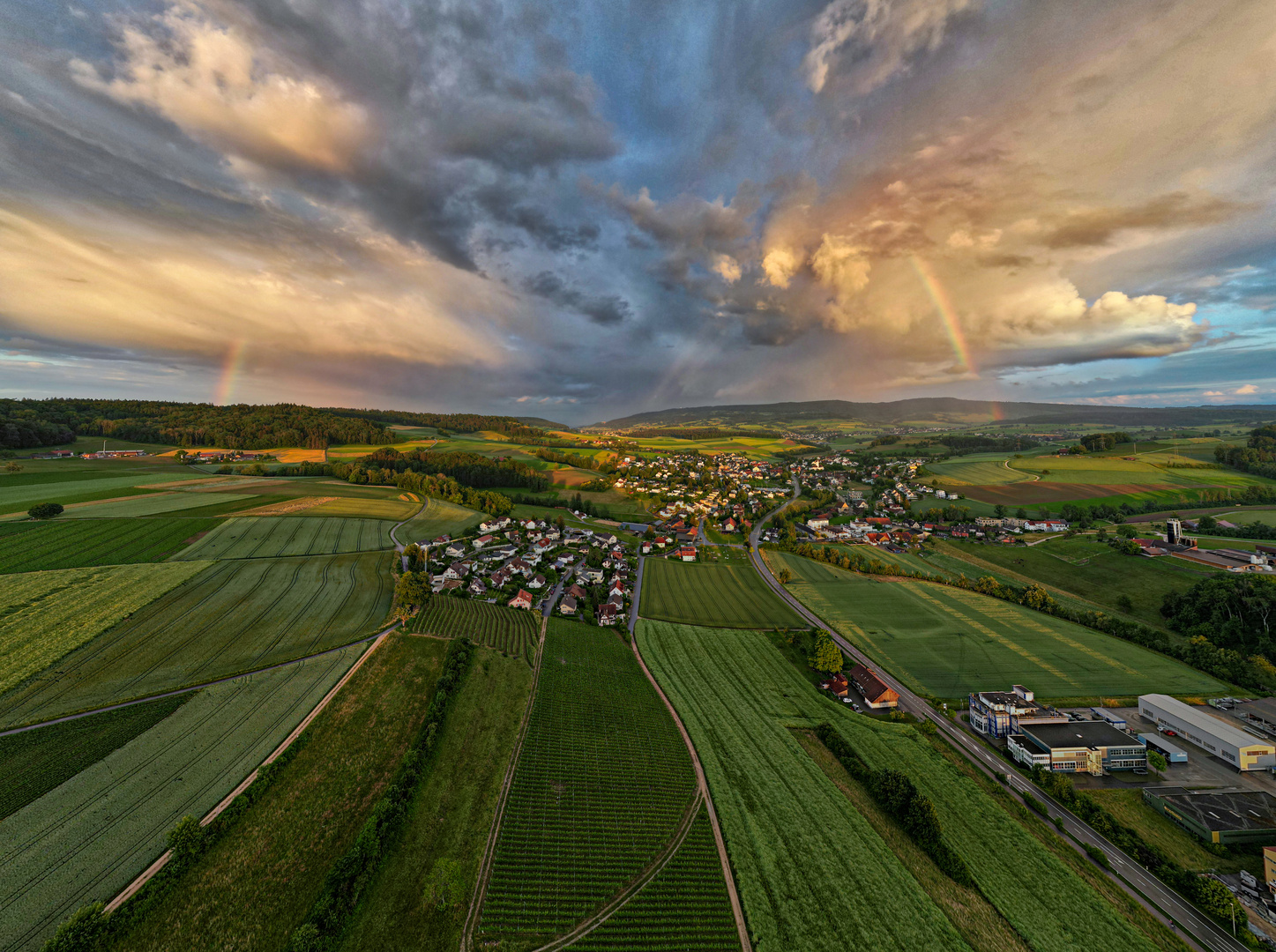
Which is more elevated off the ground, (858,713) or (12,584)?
(12,584)

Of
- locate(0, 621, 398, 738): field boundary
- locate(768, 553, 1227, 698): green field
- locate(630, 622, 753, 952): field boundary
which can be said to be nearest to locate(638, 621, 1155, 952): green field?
locate(630, 622, 753, 952): field boundary

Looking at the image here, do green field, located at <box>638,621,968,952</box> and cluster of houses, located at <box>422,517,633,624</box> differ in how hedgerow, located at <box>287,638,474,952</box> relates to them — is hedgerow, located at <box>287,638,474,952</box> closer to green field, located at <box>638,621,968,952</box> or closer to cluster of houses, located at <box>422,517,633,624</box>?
green field, located at <box>638,621,968,952</box>

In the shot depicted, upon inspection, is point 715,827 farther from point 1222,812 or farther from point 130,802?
point 130,802

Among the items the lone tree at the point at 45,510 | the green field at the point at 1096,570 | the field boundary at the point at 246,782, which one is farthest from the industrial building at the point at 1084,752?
the lone tree at the point at 45,510

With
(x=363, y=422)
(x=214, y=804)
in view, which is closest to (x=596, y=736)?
(x=214, y=804)

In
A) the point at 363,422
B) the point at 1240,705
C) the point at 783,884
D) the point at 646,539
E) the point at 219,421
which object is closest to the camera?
the point at 783,884

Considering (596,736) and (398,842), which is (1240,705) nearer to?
(596,736)

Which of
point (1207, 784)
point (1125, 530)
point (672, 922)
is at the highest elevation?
point (1125, 530)
